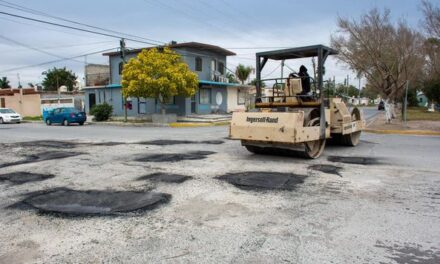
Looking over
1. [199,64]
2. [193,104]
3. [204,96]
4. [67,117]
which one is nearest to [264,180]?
[67,117]

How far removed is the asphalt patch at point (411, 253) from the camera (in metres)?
4.18

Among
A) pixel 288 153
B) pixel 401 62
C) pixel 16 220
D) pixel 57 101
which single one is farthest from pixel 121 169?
pixel 57 101

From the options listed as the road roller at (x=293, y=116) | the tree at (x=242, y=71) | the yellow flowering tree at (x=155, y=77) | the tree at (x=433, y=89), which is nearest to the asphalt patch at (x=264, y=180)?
the road roller at (x=293, y=116)

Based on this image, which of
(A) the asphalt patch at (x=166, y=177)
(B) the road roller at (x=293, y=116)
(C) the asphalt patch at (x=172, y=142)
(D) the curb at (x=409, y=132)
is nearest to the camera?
(A) the asphalt patch at (x=166, y=177)

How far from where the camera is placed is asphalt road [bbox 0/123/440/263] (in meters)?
4.41

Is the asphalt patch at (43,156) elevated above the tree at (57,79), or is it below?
below

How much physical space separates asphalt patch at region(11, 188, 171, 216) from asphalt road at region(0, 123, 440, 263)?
0.20 metres

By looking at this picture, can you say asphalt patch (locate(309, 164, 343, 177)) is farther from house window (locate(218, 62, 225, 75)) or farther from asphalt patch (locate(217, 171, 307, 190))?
house window (locate(218, 62, 225, 75))

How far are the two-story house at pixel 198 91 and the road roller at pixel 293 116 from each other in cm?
2085

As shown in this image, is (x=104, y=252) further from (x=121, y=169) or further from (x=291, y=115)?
(x=291, y=115)

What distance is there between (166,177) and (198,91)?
25704mm

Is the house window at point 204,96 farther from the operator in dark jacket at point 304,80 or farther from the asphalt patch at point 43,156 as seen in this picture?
the operator in dark jacket at point 304,80

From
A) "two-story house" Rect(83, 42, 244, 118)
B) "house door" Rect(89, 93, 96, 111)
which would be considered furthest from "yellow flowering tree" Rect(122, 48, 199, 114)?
"house door" Rect(89, 93, 96, 111)

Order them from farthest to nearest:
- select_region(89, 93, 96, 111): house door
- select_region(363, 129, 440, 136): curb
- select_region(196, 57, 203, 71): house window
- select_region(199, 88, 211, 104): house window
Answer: select_region(89, 93, 96, 111): house door < select_region(196, 57, 203, 71): house window < select_region(199, 88, 211, 104): house window < select_region(363, 129, 440, 136): curb
